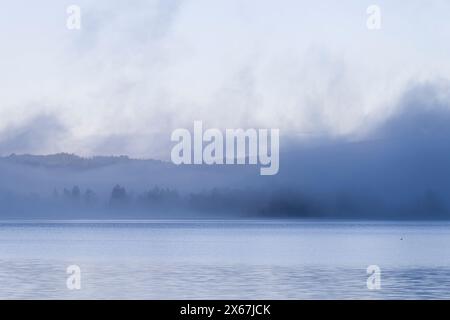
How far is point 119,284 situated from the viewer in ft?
138

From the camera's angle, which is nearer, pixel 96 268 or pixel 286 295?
pixel 286 295
